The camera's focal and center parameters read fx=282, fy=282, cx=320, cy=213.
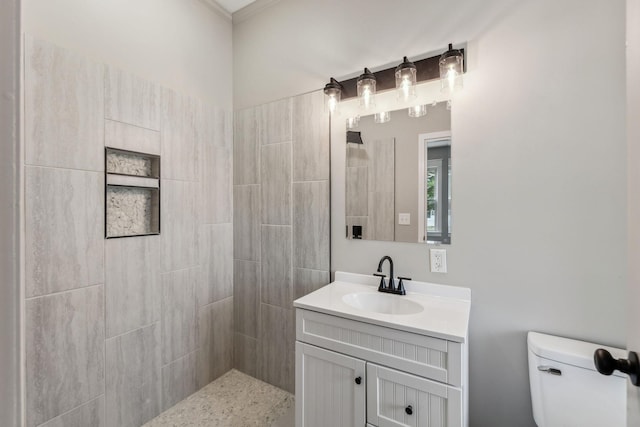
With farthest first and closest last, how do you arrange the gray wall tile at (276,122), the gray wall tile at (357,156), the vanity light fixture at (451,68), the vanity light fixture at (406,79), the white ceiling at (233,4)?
the white ceiling at (233,4)
the gray wall tile at (276,122)
the gray wall tile at (357,156)
the vanity light fixture at (406,79)
the vanity light fixture at (451,68)

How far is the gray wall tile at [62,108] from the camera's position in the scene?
1.28 m

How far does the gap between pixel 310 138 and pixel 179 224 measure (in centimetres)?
107

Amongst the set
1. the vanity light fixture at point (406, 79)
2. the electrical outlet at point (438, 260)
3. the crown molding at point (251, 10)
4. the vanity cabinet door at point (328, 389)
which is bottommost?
the vanity cabinet door at point (328, 389)

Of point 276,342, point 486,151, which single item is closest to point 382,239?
point 486,151

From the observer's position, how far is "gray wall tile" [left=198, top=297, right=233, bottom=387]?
81.4 inches

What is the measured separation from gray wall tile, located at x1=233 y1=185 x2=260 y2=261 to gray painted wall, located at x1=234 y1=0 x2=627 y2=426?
1.03m

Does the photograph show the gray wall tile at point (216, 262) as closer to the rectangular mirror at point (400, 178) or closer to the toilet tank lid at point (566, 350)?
the rectangular mirror at point (400, 178)

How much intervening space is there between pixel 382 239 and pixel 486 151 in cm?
72

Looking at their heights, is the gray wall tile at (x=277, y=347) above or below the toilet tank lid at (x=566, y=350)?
below

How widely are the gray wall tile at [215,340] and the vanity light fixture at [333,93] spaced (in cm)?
167

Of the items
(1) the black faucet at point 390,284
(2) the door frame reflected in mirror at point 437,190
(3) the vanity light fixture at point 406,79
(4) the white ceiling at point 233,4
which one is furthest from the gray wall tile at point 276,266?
(4) the white ceiling at point 233,4

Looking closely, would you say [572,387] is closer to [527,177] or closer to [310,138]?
[527,177]

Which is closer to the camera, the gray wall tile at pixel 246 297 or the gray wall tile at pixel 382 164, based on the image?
the gray wall tile at pixel 382 164
